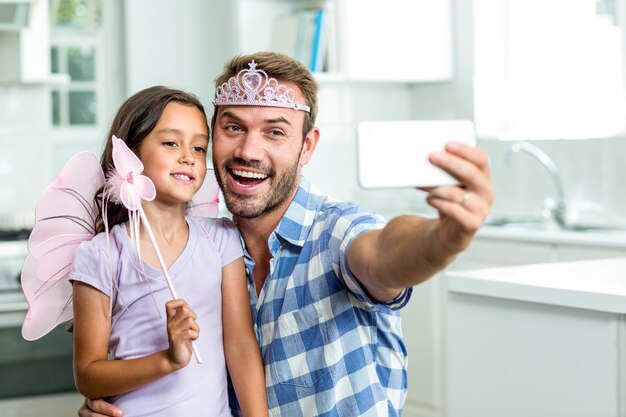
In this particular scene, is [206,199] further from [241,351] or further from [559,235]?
[559,235]

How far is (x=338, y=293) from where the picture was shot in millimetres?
1755

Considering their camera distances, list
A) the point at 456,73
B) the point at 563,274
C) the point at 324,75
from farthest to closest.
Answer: the point at 456,73
the point at 324,75
the point at 563,274

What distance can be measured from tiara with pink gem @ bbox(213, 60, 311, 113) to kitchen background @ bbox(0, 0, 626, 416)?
2.40 m

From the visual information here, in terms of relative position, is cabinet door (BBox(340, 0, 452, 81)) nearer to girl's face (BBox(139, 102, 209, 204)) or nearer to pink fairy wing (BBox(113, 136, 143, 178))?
girl's face (BBox(139, 102, 209, 204))

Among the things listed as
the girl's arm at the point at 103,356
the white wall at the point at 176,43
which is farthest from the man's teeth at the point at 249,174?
the white wall at the point at 176,43

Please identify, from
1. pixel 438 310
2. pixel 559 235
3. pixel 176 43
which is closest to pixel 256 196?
pixel 559 235

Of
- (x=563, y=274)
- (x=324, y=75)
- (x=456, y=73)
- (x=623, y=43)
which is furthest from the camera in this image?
(x=456, y=73)

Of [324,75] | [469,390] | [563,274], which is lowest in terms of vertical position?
[469,390]

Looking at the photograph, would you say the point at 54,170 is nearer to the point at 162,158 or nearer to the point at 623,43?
the point at 623,43

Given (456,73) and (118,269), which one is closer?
(118,269)

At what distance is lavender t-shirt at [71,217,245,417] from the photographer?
1.74 metres

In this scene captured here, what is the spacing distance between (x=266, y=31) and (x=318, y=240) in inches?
126

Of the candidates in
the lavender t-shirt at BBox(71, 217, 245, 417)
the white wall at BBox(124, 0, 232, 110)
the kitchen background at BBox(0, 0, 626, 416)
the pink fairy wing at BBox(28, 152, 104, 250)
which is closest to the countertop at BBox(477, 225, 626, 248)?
the kitchen background at BBox(0, 0, 626, 416)

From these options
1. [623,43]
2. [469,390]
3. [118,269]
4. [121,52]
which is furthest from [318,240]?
[121,52]
